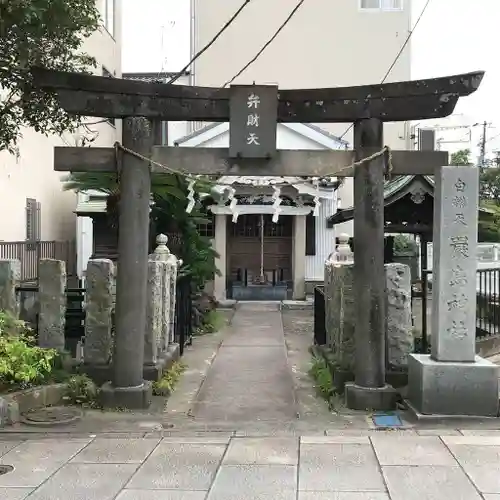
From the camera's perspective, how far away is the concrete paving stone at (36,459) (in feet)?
17.5

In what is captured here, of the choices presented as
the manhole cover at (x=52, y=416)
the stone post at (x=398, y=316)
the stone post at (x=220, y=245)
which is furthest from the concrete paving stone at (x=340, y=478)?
the stone post at (x=220, y=245)

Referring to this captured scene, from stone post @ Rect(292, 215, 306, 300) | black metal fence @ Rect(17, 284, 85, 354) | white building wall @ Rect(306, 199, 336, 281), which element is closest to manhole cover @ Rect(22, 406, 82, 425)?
black metal fence @ Rect(17, 284, 85, 354)

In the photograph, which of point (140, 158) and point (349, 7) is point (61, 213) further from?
point (349, 7)

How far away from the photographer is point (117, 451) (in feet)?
20.1

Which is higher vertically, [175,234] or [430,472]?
[175,234]

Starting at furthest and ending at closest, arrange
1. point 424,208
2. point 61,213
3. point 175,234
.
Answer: point 61,213 → point 175,234 → point 424,208

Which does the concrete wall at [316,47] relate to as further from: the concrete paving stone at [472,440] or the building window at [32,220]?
the concrete paving stone at [472,440]

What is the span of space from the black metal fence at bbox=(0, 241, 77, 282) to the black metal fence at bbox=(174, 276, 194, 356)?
298cm

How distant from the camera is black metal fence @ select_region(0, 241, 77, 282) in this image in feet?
48.7

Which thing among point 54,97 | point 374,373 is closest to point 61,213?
point 54,97

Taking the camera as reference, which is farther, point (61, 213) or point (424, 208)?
point (61, 213)

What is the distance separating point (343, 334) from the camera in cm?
898

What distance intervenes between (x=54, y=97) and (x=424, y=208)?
721 cm

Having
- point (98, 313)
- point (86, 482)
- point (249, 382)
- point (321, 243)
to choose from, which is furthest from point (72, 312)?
point (321, 243)
